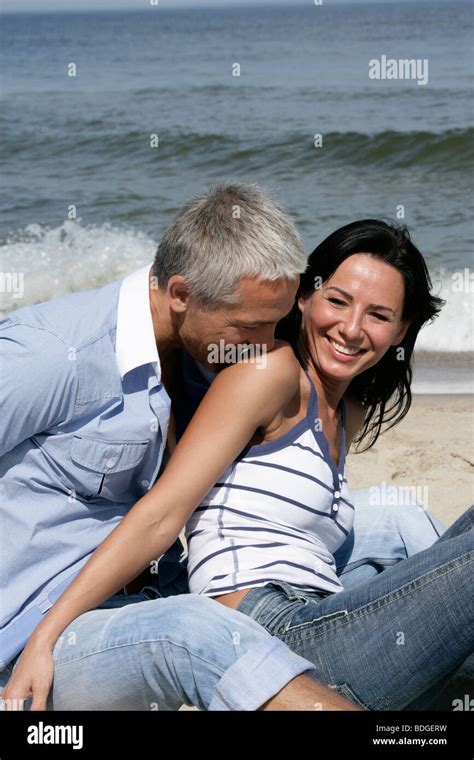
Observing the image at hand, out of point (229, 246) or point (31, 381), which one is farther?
point (229, 246)

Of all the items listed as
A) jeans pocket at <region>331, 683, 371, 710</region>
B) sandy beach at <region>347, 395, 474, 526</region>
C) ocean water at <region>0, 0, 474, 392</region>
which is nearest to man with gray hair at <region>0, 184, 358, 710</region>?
jeans pocket at <region>331, 683, 371, 710</region>

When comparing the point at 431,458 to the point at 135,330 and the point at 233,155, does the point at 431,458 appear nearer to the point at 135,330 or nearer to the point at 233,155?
the point at 135,330

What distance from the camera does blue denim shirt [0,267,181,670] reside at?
239 centimetres

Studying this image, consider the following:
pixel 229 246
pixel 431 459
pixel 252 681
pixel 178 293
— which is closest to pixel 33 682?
pixel 252 681

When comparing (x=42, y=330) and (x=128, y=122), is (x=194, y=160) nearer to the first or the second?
(x=128, y=122)

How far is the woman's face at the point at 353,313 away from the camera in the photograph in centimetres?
285

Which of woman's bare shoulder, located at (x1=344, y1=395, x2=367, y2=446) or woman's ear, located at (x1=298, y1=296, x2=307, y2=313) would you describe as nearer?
woman's ear, located at (x1=298, y1=296, x2=307, y2=313)

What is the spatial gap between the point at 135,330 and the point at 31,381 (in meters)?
0.31

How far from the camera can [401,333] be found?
3.03m

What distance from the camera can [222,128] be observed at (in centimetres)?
1338

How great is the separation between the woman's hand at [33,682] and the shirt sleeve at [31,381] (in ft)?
1.60

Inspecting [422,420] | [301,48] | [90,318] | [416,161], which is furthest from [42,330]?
[301,48]

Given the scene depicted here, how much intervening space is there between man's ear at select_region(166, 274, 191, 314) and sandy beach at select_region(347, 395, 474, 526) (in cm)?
201

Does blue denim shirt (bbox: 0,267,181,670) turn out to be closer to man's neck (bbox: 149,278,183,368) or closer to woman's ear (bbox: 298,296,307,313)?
man's neck (bbox: 149,278,183,368)
